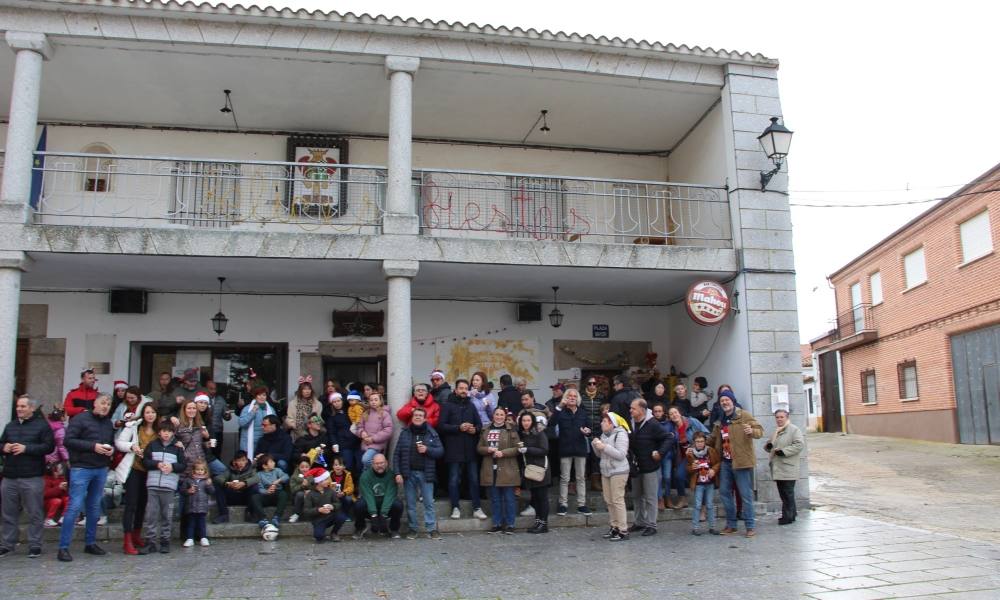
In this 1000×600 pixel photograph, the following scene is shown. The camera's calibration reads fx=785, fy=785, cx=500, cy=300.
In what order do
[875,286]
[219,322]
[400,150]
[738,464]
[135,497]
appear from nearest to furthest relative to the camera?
[135,497], [738,464], [400,150], [219,322], [875,286]

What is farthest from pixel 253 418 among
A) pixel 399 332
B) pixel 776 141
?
pixel 776 141

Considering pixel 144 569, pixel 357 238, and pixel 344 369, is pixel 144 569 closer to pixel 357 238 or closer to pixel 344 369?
pixel 357 238

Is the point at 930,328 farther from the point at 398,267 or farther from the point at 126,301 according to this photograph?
the point at 126,301

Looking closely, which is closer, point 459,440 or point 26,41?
point 459,440

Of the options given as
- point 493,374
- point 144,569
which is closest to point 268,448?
point 144,569

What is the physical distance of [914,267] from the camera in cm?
2227

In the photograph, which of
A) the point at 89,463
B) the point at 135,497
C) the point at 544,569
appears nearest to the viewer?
the point at 544,569

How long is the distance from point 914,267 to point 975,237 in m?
3.41

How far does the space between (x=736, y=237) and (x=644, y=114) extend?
8.83ft

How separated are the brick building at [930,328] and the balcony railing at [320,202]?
31.1 feet

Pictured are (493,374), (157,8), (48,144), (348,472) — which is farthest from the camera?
A: (493,374)

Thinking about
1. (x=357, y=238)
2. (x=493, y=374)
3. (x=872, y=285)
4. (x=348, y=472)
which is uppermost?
(x=872, y=285)

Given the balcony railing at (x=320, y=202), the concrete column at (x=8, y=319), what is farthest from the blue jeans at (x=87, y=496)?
the balcony railing at (x=320, y=202)

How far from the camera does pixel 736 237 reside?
37.7 ft
